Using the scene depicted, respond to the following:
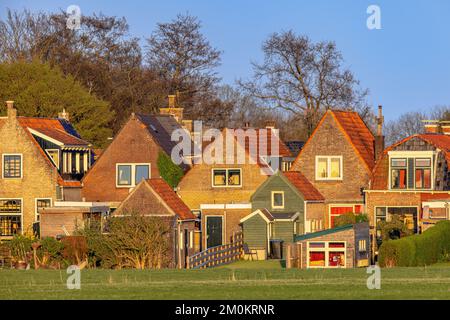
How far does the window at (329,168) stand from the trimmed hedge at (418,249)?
12803 millimetres

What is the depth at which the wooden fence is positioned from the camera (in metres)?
55.7

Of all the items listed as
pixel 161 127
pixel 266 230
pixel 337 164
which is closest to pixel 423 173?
pixel 337 164

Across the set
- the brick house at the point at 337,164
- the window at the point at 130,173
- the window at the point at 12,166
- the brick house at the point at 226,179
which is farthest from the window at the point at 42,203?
the brick house at the point at 337,164

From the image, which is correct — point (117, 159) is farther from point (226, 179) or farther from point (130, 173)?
point (226, 179)

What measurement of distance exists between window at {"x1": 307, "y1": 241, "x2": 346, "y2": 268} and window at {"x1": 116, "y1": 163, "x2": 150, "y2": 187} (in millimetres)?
19677

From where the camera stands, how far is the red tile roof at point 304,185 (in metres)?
66.4

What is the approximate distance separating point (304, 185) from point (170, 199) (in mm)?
9596

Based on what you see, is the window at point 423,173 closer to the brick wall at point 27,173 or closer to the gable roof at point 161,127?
the gable roof at point 161,127

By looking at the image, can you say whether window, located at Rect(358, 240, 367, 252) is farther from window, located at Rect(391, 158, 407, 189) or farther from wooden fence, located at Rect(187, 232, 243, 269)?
window, located at Rect(391, 158, 407, 189)

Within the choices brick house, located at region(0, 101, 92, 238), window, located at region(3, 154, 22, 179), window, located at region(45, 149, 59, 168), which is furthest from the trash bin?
window, located at region(3, 154, 22, 179)

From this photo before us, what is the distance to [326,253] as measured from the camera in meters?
52.4
